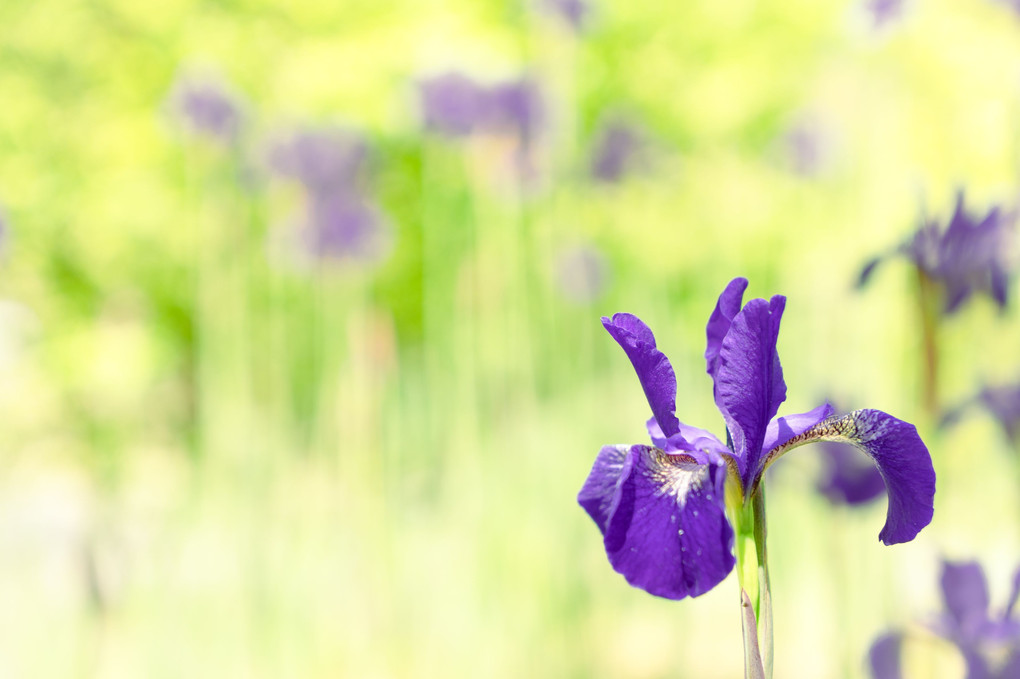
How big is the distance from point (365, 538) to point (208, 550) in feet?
1.67

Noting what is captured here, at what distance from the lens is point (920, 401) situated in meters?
1.21

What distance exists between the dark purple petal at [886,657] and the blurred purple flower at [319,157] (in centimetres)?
241

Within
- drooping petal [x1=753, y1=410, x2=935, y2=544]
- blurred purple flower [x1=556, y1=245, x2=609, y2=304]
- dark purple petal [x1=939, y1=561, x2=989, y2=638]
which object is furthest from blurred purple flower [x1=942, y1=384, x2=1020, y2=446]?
blurred purple flower [x1=556, y1=245, x2=609, y2=304]

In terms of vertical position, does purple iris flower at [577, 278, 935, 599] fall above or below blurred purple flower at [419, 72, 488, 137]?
below

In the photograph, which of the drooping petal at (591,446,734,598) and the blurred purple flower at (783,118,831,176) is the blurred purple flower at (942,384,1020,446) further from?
the blurred purple flower at (783,118,831,176)

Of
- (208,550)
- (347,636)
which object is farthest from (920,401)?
(208,550)

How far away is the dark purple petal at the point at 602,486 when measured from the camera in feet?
1.80

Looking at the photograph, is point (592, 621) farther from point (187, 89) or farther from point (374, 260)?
point (187, 89)

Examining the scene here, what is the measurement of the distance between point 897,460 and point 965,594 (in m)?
0.48

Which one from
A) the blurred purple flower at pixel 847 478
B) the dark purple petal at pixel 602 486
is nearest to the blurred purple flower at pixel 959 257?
the blurred purple flower at pixel 847 478

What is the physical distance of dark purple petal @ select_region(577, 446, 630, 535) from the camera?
0.55 meters

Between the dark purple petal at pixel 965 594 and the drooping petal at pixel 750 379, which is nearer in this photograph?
the drooping petal at pixel 750 379

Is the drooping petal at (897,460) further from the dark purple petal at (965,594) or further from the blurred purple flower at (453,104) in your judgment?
the blurred purple flower at (453,104)

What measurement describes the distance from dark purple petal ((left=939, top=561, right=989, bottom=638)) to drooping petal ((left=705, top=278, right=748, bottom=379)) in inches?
20.1
